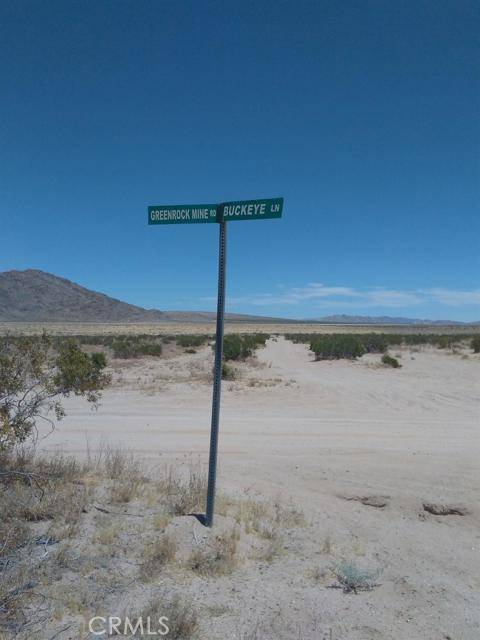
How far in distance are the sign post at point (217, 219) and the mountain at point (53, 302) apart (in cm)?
14692

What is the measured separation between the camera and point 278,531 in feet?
18.5

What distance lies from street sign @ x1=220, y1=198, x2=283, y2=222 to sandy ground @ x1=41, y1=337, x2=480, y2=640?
10.8 feet

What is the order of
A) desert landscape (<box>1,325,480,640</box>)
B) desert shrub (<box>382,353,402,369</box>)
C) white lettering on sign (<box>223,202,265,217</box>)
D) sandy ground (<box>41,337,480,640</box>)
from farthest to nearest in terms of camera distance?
desert shrub (<box>382,353,402,369</box>) → white lettering on sign (<box>223,202,265,217</box>) → sandy ground (<box>41,337,480,640</box>) → desert landscape (<box>1,325,480,640</box>)

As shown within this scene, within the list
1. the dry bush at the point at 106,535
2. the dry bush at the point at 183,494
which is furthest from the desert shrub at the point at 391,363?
the dry bush at the point at 106,535

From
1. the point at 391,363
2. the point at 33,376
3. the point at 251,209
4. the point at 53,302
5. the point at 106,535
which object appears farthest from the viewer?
the point at 53,302

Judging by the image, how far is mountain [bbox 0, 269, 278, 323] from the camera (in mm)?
155012

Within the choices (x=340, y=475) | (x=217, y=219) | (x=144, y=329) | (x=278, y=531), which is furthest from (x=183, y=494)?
(x=144, y=329)

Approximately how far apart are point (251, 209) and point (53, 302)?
578 feet

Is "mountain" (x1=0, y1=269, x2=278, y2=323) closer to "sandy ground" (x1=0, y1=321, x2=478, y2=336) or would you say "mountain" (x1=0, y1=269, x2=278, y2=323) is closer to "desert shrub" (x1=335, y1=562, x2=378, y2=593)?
"sandy ground" (x1=0, y1=321, x2=478, y2=336)

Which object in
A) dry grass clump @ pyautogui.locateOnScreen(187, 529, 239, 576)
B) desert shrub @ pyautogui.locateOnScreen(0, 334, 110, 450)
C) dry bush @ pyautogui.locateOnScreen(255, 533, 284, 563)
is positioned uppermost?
desert shrub @ pyautogui.locateOnScreen(0, 334, 110, 450)

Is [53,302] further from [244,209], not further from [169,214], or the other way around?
[244,209]

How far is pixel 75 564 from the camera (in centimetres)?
449

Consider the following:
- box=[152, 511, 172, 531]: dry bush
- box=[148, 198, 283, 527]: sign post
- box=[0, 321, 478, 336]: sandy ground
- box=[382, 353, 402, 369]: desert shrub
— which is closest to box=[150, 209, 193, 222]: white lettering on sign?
→ box=[148, 198, 283, 527]: sign post

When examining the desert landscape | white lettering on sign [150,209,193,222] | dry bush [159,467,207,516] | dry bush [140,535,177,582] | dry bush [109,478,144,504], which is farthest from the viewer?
dry bush [109,478,144,504]
